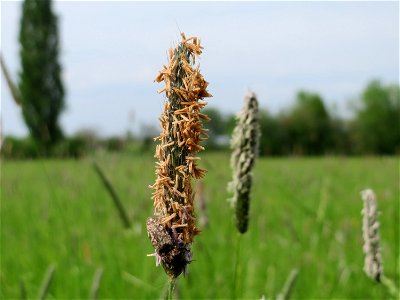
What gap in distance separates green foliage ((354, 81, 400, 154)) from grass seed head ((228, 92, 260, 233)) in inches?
2370

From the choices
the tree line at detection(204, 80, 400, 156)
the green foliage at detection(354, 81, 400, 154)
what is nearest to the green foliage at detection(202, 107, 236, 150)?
the tree line at detection(204, 80, 400, 156)

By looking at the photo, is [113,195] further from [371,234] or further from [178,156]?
[178,156]

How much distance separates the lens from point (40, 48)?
2069 inches

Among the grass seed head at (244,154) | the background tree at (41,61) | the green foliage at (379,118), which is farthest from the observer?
the green foliage at (379,118)

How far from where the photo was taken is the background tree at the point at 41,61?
52094 millimetres

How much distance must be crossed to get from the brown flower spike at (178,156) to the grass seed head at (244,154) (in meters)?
0.63

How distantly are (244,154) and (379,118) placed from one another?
7143 centimetres

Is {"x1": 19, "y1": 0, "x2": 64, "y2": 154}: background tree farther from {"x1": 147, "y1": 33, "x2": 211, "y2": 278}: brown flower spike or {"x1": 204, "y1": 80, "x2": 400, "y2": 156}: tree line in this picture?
{"x1": 147, "y1": 33, "x2": 211, "y2": 278}: brown flower spike

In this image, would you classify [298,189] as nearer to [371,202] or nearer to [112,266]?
[112,266]

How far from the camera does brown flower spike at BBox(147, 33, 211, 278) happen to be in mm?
929

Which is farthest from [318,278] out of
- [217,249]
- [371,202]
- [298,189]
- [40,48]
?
[40,48]

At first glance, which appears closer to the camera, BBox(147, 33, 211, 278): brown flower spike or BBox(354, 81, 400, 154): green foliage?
BBox(147, 33, 211, 278): brown flower spike

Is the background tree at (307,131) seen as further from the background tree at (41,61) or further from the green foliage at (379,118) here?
the background tree at (41,61)

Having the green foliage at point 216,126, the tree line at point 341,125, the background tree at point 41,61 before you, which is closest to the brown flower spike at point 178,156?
the green foliage at point 216,126
